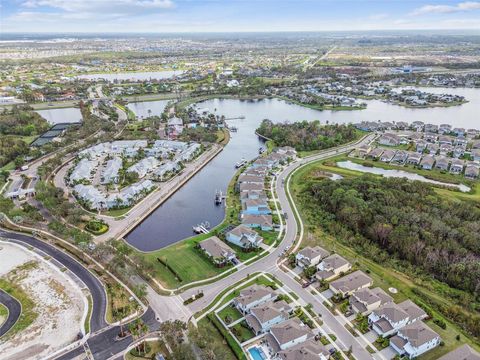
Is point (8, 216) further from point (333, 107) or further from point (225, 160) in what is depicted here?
point (333, 107)

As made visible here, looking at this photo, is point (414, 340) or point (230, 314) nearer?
point (414, 340)

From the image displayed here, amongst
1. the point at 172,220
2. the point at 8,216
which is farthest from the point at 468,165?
the point at 8,216

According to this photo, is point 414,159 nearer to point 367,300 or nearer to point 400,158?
point 400,158

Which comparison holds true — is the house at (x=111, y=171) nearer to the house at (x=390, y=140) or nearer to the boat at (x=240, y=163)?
the boat at (x=240, y=163)

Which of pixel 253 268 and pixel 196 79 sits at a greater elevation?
pixel 196 79

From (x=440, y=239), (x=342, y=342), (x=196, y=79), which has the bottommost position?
(x=342, y=342)

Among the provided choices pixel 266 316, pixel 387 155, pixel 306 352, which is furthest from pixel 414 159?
pixel 306 352

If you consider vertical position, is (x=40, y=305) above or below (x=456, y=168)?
below
